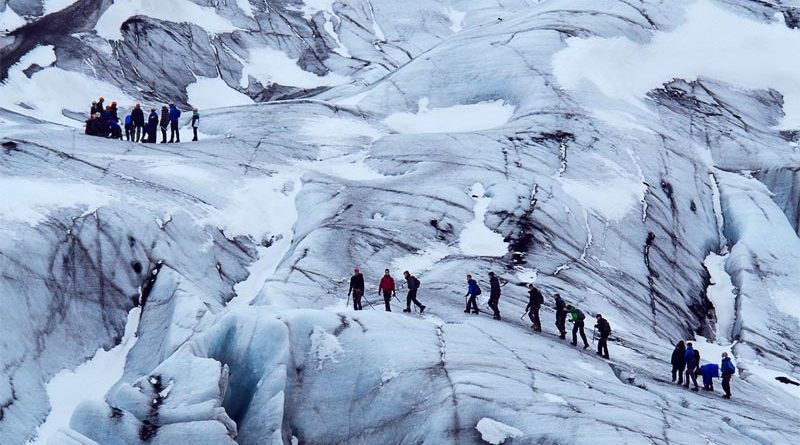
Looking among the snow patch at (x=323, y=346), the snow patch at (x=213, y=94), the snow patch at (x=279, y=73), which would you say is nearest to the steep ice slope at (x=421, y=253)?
the snow patch at (x=323, y=346)

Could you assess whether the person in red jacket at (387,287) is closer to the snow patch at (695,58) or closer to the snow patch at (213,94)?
the snow patch at (695,58)

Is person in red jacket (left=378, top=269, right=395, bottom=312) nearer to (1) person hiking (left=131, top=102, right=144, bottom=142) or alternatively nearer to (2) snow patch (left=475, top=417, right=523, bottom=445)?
(2) snow patch (left=475, top=417, right=523, bottom=445)

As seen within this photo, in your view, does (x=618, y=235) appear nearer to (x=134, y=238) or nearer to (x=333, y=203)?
(x=333, y=203)

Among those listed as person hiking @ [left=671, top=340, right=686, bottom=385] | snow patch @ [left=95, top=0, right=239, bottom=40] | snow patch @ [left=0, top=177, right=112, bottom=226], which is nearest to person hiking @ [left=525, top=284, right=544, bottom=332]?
person hiking @ [left=671, top=340, right=686, bottom=385]

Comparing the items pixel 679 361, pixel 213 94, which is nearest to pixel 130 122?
pixel 213 94

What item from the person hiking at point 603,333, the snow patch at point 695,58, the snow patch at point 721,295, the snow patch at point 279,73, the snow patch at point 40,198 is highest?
the snow patch at point 40,198

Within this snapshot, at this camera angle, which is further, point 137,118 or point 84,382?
point 137,118

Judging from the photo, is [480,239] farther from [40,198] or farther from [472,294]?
[40,198]
